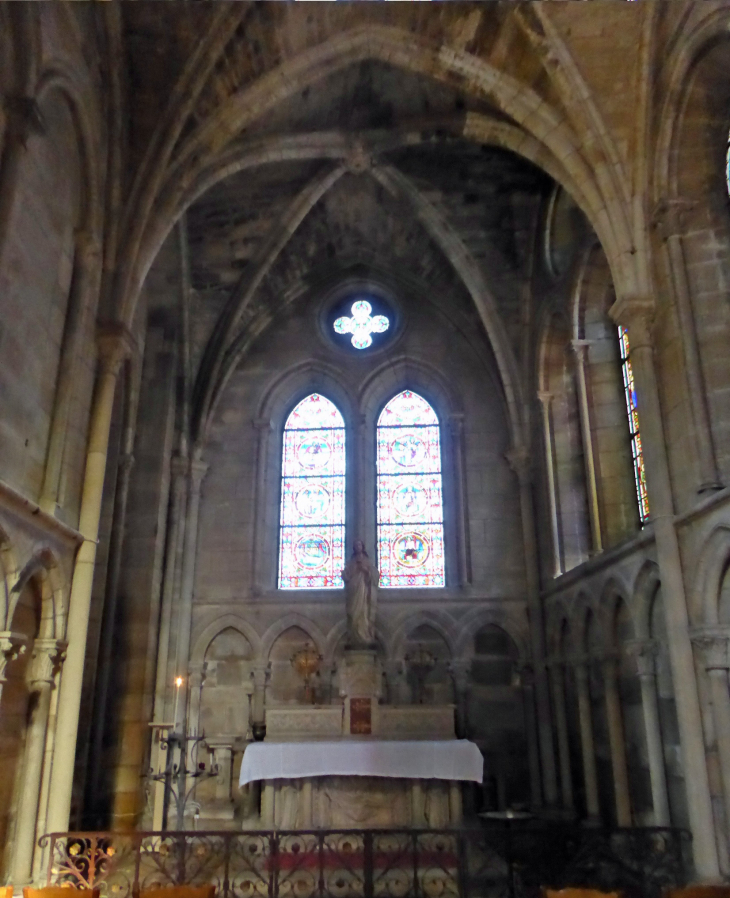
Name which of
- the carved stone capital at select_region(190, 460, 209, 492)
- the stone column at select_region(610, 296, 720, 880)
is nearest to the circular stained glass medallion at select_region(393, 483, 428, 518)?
the carved stone capital at select_region(190, 460, 209, 492)

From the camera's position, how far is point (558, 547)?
12703mm

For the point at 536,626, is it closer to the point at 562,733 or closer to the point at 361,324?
the point at 562,733

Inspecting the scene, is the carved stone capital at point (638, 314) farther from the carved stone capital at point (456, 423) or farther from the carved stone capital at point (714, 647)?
the carved stone capital at point (456, 423)

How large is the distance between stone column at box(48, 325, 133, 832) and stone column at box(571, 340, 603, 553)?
632 cm

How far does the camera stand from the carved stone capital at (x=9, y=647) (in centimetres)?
674

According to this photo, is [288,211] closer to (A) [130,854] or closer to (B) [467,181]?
(B) [467,181]

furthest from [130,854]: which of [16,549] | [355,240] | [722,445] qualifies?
[355,240]

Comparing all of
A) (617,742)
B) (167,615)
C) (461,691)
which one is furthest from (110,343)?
(461,691)

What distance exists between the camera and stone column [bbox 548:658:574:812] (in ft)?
38.5

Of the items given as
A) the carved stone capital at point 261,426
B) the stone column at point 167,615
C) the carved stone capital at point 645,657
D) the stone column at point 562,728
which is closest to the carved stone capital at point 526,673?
the stone column at point 562,728

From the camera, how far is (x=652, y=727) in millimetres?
8984

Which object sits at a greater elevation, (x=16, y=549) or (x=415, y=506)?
(x=415, y=506)

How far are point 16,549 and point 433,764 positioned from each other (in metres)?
5.82

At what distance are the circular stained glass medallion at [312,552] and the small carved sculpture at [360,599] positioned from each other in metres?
1.95
